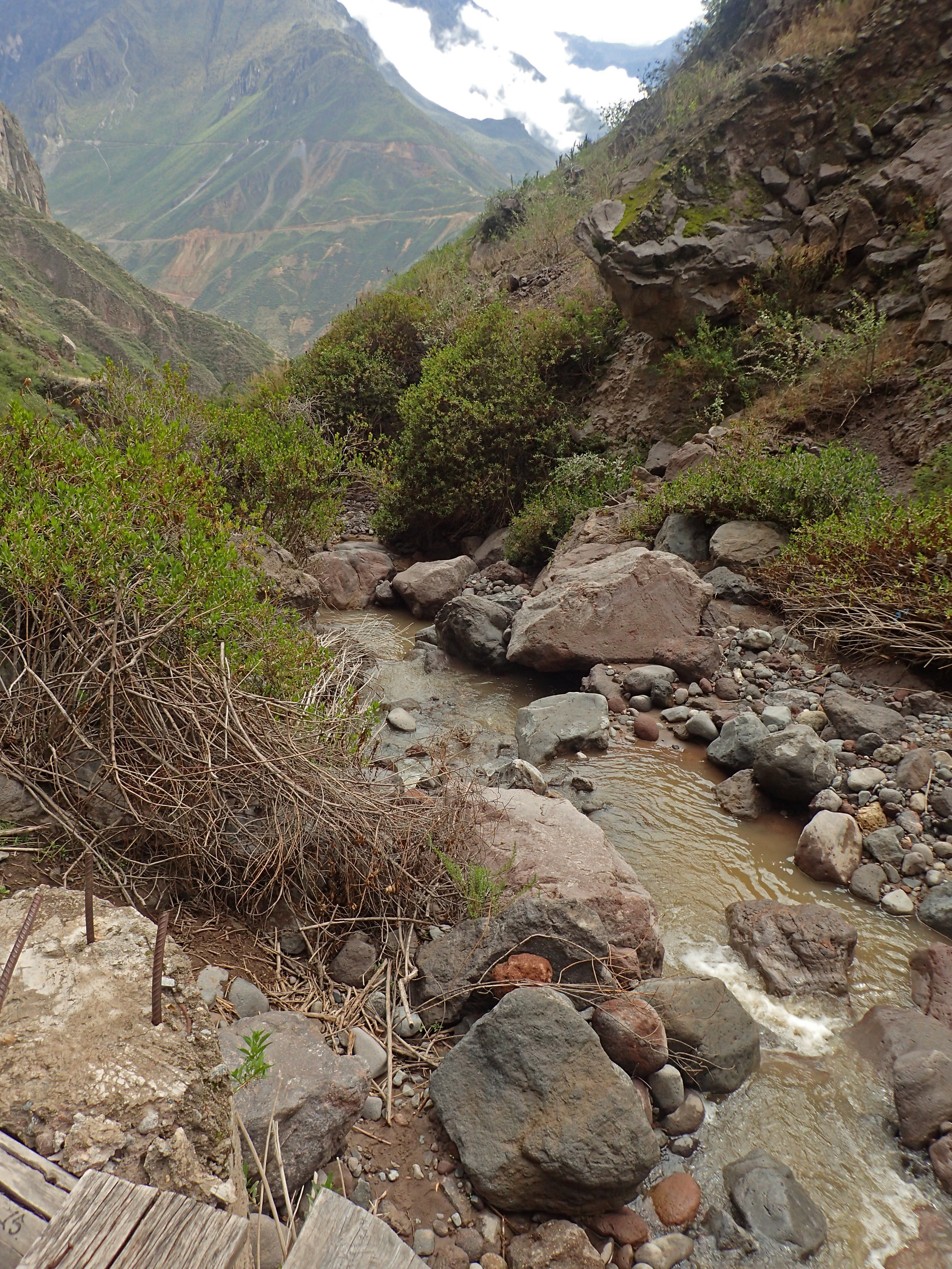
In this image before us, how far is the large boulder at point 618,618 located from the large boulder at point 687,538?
1.03 metres

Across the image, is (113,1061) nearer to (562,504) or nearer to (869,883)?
(869,883)

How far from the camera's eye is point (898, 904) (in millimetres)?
3902

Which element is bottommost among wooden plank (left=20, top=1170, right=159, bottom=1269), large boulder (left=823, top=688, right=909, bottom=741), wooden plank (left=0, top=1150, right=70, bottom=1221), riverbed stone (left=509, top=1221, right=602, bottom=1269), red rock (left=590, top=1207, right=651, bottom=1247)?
red rock (left=590, top=1207, right=651, bottom=1247)

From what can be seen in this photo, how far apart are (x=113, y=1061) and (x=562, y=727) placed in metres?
4.33

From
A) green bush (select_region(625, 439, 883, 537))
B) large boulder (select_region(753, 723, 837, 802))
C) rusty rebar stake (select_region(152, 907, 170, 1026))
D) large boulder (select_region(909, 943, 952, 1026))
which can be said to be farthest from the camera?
green bush (select_region(625, 439, 883, 537))

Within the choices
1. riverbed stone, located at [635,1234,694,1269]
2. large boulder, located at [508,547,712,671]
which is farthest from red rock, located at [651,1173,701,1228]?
large boulder, located at [508,547,712,671]

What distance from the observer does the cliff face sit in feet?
169

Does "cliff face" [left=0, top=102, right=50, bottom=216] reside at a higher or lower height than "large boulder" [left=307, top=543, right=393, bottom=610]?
higher

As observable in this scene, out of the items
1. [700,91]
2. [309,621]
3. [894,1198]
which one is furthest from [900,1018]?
[700,91]

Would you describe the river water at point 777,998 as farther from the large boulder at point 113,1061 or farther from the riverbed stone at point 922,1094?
the large boulder at point 113,1061

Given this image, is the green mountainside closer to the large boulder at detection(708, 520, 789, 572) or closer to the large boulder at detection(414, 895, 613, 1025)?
the large boulder at detection(708, 520, 789, 572)

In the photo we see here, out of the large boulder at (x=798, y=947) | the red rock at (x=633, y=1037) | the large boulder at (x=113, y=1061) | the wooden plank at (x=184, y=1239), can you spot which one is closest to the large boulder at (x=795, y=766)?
the large boulder at (x=798, y=947)

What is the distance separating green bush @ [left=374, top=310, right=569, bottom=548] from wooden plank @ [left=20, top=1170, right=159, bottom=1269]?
34.8 feet

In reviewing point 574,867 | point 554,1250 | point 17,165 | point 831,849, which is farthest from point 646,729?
point 17,165
